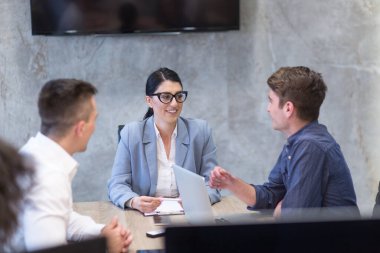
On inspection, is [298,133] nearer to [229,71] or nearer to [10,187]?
[10,187]

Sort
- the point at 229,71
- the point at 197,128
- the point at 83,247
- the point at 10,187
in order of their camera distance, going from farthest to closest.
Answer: the point at 229,71, the point at 197,128, the point at 10,187, the point at 83,247

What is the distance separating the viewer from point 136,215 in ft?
8.50

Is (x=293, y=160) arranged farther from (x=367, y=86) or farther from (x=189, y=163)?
(x=367, y=86)

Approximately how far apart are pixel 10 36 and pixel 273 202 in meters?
2.17

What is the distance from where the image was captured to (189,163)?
2973 mm

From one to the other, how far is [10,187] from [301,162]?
1267 mm

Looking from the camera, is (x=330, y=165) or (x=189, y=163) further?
(x=189, y=163)

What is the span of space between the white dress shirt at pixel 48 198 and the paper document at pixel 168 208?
0.75 meters

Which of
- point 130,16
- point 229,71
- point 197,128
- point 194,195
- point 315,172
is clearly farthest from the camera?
point 229,71

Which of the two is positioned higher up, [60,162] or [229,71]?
[229,71]

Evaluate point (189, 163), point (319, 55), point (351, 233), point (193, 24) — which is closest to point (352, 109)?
point (319, 55)

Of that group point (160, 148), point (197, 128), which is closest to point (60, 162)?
point (160, 148)

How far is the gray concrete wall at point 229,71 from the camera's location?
3.94m

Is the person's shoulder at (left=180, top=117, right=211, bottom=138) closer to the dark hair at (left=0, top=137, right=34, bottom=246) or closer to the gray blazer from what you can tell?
the gray blazer
